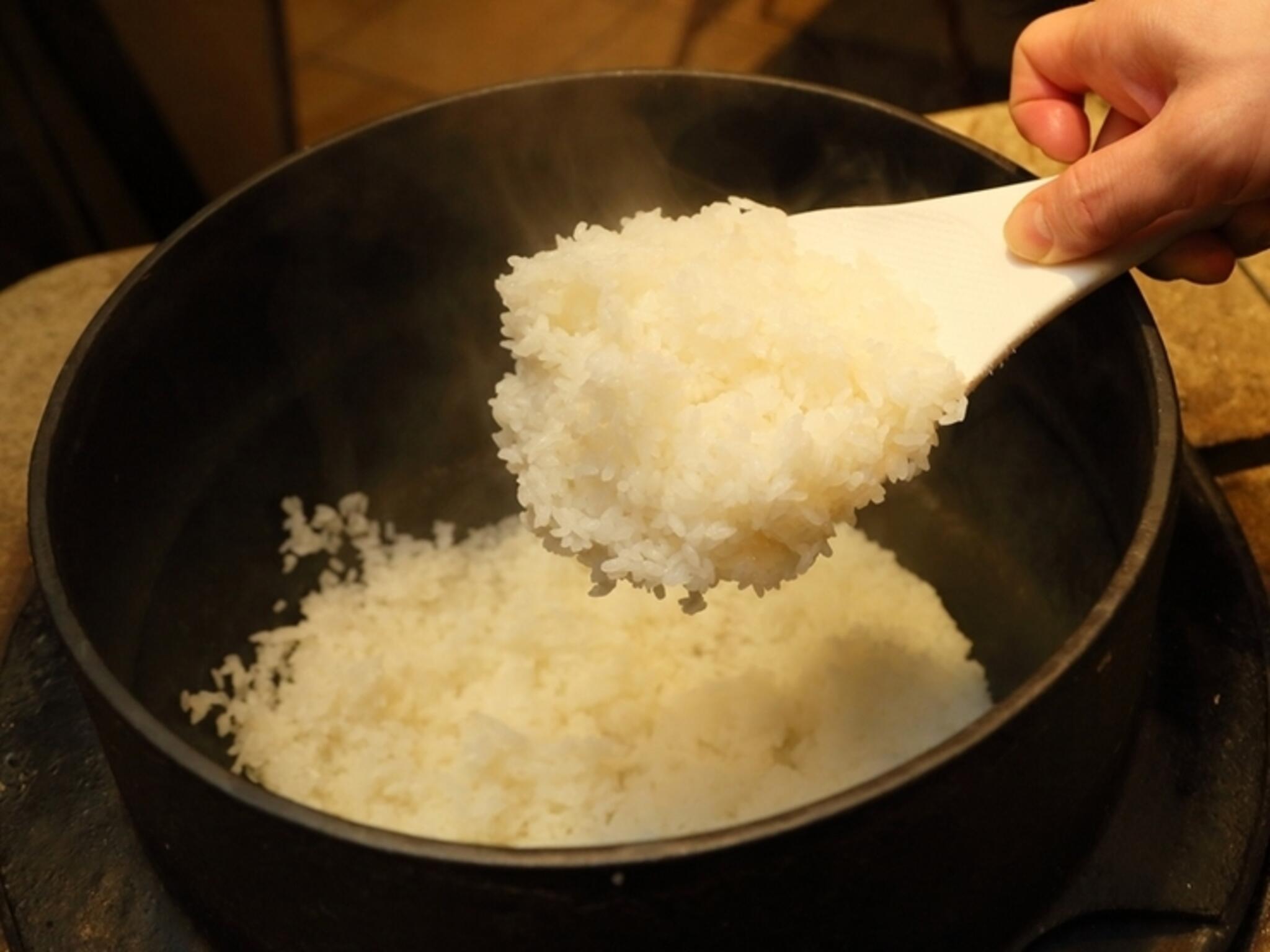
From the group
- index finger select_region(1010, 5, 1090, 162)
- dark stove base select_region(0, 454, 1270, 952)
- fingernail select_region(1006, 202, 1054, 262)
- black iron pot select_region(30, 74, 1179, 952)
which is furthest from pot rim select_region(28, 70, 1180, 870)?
index finger select_region(1010, 5, 1090, 162)

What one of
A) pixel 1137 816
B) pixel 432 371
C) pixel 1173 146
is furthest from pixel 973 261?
pixel 432 371

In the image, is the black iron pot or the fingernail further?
the fingernail

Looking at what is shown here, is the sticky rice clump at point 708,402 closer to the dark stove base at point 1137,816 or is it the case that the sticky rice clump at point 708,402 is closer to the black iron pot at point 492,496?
the black iron pot at point 492,496

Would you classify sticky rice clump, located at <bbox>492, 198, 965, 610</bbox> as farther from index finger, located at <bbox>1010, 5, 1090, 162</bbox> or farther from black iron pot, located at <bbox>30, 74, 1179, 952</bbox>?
index finger, located at <bbox>1010, 5, 1090, 162</bbox>

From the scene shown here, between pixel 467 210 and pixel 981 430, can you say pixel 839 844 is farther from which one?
pixel 467 210

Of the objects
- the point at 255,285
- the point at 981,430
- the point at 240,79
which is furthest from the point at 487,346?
the point at 240,79

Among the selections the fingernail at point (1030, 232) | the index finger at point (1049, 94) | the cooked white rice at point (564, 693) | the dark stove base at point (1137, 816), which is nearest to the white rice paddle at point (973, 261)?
the fingernail at point (1030, 232)
